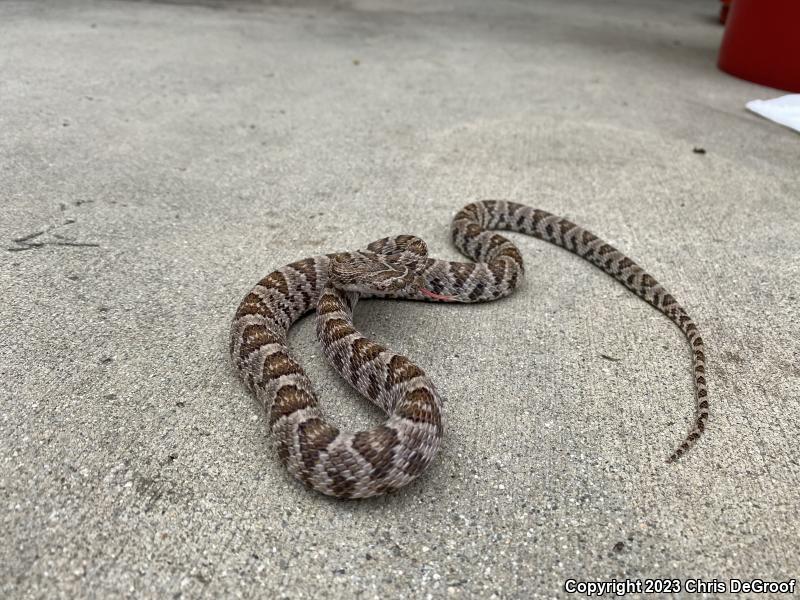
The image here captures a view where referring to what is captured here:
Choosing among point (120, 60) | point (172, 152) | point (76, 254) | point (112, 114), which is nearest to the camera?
point (76, 254)

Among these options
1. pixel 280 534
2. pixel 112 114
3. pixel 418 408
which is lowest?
pixel 280 534

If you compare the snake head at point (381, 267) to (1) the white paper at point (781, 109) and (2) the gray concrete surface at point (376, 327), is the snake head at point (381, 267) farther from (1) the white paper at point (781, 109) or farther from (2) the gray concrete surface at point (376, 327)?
(1) the white paper at point (781, 109)

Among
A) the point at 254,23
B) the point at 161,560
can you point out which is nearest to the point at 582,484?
the point at 161,560

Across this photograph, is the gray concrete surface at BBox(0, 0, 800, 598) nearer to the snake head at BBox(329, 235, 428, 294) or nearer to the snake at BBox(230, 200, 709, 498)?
the snake at BBox(230, 200, 709, 498)

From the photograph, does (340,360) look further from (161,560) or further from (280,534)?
(161,560)

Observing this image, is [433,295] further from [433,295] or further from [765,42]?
[765,42]

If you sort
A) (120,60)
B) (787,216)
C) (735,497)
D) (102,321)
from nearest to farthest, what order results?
1. (735,497)
2. (102,321)
3. (787,216)
4. (120,60)

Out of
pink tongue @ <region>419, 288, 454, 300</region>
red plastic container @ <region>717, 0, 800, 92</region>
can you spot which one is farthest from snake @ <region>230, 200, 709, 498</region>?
red plastic container @ <region>717, 0, 800, 92</region>

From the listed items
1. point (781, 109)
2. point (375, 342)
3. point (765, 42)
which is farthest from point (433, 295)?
point (765, 42)
